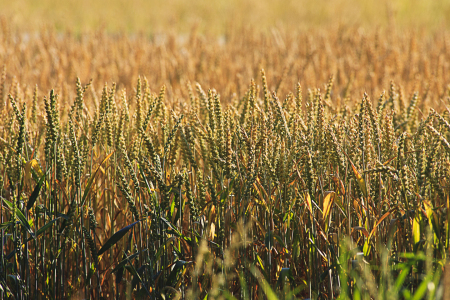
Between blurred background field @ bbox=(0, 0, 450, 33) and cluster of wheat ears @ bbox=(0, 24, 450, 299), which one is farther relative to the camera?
blurred background field @ bbox=(0, 0, 450, 33)

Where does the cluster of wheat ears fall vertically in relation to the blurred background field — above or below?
below

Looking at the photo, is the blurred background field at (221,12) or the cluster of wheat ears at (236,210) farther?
the blurred background field at (221,12)

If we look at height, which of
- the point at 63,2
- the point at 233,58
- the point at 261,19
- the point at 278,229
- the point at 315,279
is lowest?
the point at 315,279

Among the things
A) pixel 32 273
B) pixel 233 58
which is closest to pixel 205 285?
pixel 32 273

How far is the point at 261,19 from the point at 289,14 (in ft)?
3.33

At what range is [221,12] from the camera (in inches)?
412

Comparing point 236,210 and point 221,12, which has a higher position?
point 221,12

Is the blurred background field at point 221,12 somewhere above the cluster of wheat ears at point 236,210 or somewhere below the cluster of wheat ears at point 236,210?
above

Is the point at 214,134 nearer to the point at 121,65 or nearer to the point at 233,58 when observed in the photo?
the point at 121,65

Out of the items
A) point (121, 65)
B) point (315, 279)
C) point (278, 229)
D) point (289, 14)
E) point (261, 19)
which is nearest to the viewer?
point (315, 279)

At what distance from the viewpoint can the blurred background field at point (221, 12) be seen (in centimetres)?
900

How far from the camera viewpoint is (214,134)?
1.39 meters

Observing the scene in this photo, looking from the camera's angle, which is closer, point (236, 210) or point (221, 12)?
point (236, 210)

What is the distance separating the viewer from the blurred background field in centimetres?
900
